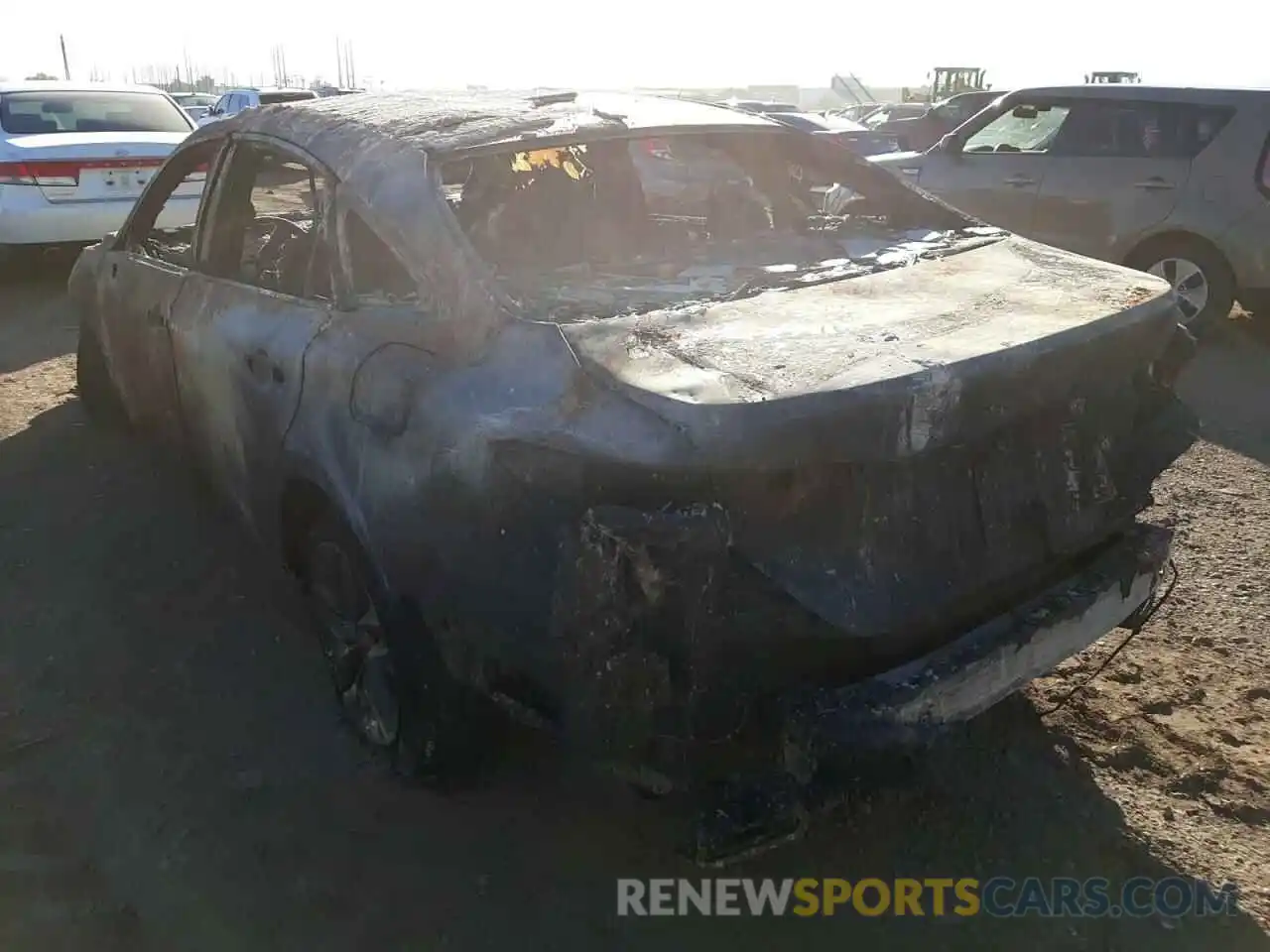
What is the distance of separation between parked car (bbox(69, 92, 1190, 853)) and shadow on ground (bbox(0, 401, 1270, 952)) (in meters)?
0.26

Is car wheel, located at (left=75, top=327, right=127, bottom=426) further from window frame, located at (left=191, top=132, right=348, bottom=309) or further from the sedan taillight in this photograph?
the sedan taillight

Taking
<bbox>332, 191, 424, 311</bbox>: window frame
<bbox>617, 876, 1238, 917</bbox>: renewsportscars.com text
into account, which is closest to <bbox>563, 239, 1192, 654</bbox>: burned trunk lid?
<bbox>332, 191, 424, 311</bbox>: window frame

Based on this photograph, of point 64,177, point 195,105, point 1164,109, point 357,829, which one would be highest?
point 1164,109

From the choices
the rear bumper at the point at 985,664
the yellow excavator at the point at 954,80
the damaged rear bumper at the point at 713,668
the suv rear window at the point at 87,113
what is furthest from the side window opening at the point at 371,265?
the yellow excavator at the point at 954,80

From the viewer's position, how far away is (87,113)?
28.0ft

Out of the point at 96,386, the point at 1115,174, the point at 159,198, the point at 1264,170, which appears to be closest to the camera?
the point at 159,198

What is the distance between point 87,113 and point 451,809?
8.00 meters

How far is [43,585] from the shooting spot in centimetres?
383

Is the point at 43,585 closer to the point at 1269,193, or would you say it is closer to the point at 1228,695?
the point at 1228,695

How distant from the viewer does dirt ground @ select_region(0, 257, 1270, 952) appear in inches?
93.0

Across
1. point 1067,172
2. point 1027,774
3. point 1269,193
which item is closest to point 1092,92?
point 1067,172

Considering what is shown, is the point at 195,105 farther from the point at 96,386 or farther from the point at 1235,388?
the point at 1235,388

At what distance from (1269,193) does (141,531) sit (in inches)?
274

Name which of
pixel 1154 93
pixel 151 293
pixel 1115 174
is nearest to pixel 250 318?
pixel 151 293
